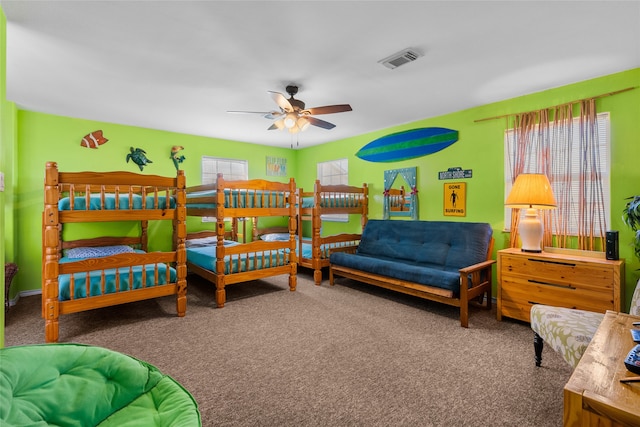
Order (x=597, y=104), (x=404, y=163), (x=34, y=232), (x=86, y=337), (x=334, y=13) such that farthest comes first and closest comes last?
(x=404, y=163), (x=34, y=232), (x=597, y=104), (x=86, y=337), (x=334, y=13)

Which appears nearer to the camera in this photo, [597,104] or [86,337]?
[86,337]

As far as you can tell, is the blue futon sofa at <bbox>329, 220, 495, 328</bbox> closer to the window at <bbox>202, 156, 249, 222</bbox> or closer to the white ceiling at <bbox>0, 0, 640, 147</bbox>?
the white ceiling at <bbox>0, 0, 640, 147</bbox>

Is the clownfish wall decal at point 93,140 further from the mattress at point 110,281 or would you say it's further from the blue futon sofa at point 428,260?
the blue futon sofa at point 428,260

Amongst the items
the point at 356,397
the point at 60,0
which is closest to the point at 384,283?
the point at 356,397

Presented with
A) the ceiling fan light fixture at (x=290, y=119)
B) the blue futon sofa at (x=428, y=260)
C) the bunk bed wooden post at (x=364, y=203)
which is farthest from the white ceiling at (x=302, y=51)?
the blue futon sofa at (x=428, y=260)

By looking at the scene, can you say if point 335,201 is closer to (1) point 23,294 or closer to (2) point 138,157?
(2) point 138,157

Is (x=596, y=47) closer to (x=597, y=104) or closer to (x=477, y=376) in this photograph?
(x=597, y=104)

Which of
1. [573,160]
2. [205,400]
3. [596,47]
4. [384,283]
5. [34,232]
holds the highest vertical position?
[596,47]

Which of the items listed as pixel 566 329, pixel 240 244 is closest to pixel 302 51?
pixel 240 244

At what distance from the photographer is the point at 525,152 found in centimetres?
350

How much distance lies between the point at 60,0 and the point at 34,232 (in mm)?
3507

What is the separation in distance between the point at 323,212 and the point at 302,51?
2.46 m

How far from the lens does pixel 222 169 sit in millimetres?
5816

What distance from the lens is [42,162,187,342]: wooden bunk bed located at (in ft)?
8.73
